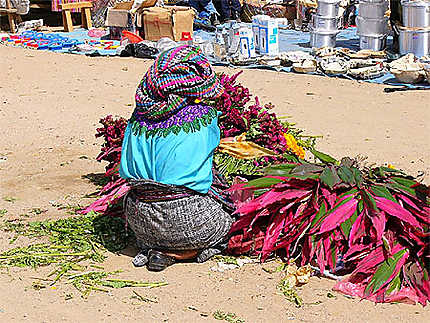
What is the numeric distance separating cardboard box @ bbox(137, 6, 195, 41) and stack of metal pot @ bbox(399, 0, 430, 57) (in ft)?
10.6

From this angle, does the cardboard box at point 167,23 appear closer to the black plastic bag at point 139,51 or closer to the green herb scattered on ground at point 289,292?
the black plastic bag at point 139,51

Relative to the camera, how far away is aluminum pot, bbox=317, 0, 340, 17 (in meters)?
9.77

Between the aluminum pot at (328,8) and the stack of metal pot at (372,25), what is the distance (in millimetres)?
373

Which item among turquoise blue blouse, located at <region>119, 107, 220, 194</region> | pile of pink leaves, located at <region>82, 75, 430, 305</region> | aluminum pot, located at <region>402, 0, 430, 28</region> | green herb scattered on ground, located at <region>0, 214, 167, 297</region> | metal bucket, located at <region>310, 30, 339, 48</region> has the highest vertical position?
aluminum pot, located at <region>402, 0, 430, 28</region>

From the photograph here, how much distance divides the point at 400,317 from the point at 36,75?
6.68m

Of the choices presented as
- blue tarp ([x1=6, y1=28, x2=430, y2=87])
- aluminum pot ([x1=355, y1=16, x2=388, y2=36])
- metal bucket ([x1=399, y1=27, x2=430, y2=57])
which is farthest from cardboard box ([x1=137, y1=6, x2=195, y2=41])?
metal bucket ([x1=399, y1=27, x2=430, y2=57])

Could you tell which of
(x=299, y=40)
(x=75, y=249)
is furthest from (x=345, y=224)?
(x=299, y=40)

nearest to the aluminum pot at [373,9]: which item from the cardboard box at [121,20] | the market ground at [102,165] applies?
the market ground at [102,165]

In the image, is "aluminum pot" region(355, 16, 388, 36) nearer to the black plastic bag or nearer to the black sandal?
the black plastic bag

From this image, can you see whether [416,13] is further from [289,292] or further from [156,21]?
[289,292]

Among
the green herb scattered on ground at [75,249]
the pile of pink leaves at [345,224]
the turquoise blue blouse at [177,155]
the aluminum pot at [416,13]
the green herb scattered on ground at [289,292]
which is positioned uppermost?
the aluminum pot at [416,13]

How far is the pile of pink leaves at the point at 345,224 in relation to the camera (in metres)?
3.32

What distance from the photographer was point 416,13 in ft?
28.7

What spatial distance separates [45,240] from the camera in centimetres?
398
